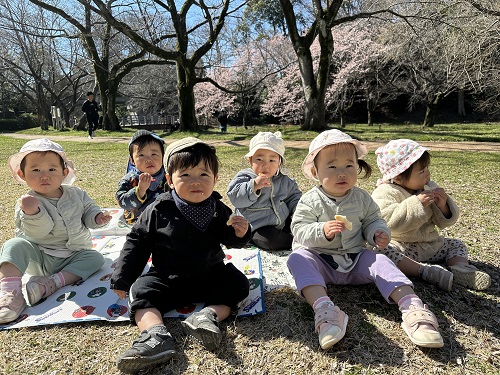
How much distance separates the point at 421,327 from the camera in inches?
69.6

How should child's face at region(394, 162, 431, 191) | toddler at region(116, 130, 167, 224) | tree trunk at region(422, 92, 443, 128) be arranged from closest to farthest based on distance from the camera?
child's face at region(394, 162, 431, 191), toddler at region(116, 130, 167, 224), tree trunk at region(422, 92, 443, 128)

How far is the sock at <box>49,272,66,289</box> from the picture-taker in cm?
241

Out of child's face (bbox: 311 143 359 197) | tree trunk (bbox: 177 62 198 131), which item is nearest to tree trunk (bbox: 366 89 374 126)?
tree trunk (bbox: 177 62 198 131)

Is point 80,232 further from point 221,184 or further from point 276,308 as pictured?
point 221,184

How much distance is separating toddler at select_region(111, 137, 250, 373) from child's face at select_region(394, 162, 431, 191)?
1.21m

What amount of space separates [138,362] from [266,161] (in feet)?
5.68

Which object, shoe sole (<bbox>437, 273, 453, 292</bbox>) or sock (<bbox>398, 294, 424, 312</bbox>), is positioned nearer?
sock (<bbox>398, 294, 424, 312</bbox>)

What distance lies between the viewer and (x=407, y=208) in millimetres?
2406

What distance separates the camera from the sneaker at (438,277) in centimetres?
223

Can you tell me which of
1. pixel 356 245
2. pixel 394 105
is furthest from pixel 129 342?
pixel 394 105

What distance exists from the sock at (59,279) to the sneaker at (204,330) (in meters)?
1.02

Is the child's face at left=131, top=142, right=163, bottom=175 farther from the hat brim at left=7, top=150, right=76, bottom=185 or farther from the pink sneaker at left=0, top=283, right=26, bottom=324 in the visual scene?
the pink sneaker at left=0, top=283, right=26, bottom=324

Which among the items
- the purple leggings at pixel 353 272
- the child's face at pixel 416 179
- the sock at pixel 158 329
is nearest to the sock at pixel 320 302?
the purple leggings at pixel 353 272

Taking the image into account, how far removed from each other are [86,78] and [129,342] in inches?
1149
